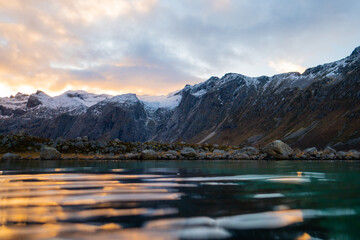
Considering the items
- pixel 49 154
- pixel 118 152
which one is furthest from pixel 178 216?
pixel 118 152

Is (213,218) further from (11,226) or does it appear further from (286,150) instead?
(286,150)

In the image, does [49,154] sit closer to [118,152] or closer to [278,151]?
[118,152]

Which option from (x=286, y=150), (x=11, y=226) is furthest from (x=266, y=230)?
(x=286, y=150)

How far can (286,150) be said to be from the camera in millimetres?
93875

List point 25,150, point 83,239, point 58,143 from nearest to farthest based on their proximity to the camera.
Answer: point 83,239
point 25,150
point 58,143

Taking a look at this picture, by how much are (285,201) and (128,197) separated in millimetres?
7690

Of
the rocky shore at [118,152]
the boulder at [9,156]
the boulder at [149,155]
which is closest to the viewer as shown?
the boulder at [9,156]

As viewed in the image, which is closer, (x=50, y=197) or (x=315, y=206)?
(x=315, y=206)

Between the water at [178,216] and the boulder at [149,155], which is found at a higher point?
the boulder at [149,155]

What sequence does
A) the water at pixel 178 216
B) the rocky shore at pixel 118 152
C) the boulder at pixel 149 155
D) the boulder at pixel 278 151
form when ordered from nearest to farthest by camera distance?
the water at pixel 178 216 → the boulder at pixel 149 155 → the rocky shore at pixel 118 152 → the boulder at pixel 278 151

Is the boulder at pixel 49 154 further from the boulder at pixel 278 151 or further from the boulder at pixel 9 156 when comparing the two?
the boulder at pixel 278 151

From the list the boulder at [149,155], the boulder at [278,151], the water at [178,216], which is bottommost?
the water at [178,216]

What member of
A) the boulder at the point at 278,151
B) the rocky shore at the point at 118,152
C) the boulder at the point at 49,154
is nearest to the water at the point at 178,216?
the rocky shore at the point at 118,152

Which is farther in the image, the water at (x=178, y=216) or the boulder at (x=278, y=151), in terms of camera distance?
the boulder at (x=278, y=151)
